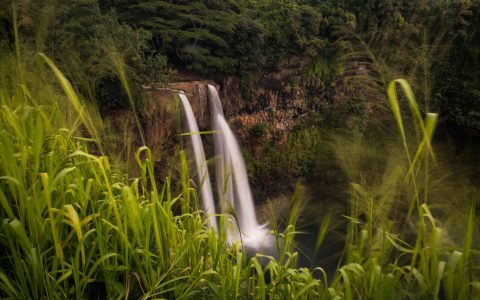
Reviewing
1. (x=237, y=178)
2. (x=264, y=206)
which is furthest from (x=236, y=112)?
(x=264, y=206)

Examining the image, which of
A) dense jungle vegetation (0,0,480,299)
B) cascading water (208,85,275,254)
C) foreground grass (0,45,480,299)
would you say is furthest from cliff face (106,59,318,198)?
foreground grass (0,45,480,299)

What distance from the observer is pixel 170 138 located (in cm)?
773

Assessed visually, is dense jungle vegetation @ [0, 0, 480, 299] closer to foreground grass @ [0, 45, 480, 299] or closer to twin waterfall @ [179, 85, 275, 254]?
foreground grass @ [0, 45, 480, 299]

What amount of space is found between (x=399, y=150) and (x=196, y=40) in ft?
28.1

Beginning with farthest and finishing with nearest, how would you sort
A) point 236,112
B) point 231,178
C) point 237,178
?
point 236,112 < point 237,178 < point 231,178

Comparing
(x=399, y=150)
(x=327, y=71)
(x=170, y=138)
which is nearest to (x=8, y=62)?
(x=399, y=150)

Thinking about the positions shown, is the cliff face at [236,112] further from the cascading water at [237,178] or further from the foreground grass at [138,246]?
the foreground grass at [138,246]

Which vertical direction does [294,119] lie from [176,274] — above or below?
below

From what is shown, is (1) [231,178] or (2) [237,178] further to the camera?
(2) [237,178]

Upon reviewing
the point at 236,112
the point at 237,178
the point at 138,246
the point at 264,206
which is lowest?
the point at 237,178

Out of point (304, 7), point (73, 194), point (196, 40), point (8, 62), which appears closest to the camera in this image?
point (73, 194)

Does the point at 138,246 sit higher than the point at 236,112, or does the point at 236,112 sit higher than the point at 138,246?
the point at 138,246

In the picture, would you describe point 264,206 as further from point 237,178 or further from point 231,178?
point 237,178

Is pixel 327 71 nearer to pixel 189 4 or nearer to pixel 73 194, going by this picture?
pixel 189 4
